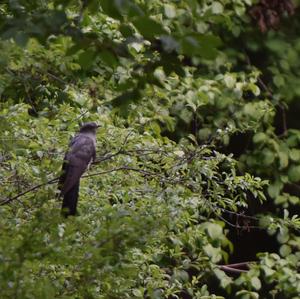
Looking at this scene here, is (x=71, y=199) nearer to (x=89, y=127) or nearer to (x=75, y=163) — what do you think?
(x=75, y=163)

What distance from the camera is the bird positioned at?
13.2 feet

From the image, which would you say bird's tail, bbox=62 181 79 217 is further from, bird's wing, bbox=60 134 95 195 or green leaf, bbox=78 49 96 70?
green leaf, bbox=78 49 96 70

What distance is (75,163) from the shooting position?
4.23m

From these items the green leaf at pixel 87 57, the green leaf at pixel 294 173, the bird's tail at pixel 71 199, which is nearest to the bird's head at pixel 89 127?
the bird's tail at pixel 71 199

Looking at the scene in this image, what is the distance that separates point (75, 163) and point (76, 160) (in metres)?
0.04

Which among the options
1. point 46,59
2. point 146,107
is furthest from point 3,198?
point 146,107

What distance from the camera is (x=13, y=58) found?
13.3 feet

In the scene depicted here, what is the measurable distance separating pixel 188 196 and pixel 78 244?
116cm

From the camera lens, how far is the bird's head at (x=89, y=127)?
4753 mm

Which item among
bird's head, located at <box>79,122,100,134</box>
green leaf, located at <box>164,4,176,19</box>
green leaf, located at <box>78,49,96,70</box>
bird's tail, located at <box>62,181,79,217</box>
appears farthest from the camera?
green leaf, located at <box>164,4,176,19</box>

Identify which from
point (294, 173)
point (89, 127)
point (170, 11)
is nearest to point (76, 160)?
point (89, 127)

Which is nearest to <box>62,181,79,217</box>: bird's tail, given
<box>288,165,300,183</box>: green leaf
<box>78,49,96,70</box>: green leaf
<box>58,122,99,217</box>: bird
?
<box>58,122,99,217</box>: bird

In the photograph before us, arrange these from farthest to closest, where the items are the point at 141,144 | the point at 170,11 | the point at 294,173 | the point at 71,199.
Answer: the point at 294,173
the point at 170,11
the point at 141,144
the point at 71,199

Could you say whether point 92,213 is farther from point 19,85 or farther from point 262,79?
point 262,79
